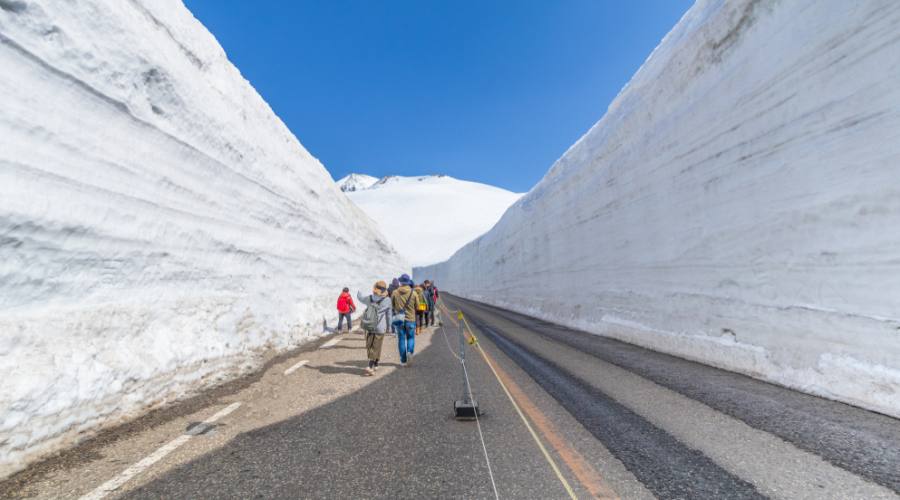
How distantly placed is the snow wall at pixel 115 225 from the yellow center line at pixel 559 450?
4414 mm

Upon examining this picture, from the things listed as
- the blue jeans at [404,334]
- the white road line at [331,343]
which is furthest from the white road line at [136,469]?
the white road line at [331,343]

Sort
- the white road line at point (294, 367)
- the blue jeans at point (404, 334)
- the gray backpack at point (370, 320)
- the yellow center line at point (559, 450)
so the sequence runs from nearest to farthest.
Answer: the yellow center line at point (559, 450) < the gray backpack at point (370, 320) < the white road line at point (294, 367) < the blue jeans at point (404, 334)

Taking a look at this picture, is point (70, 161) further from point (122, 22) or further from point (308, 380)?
point (308, 380)

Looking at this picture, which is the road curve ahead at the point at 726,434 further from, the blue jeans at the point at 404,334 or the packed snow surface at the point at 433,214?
the packed snow surface at the point at 433,214

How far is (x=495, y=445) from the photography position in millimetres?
3412

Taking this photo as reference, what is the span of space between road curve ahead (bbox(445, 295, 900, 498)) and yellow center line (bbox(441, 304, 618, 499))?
1.02 ft

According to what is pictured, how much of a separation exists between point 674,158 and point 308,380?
10.1 metres

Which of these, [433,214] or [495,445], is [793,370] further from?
[433,214]

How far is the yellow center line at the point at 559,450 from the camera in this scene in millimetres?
2635

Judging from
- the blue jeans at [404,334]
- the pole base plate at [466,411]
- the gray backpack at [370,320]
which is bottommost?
the pole base plate at [466,411]

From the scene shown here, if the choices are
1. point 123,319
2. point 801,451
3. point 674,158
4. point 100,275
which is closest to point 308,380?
point 123,319

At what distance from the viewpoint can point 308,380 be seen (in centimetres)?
609

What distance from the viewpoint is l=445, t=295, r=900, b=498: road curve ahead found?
2711 millimetres

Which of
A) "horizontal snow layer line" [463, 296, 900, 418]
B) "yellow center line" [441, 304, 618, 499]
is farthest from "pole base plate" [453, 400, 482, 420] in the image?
"horizontal snow layer line" [463, 296, 900, 418]
